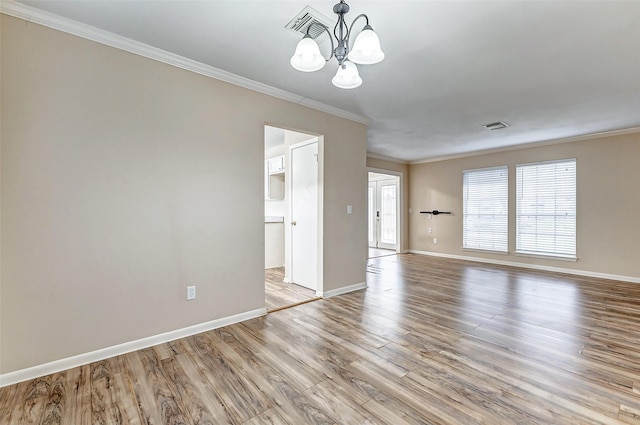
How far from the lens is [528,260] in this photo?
5863 mm

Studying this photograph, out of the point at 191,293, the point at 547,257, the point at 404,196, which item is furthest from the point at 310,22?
the point at 404,196

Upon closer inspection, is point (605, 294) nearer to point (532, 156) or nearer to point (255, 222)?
point (532, 156)

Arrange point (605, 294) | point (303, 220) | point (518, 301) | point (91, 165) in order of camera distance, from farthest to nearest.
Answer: point (303, 220), point (605, 294), point (518, 301), point (91, 165)

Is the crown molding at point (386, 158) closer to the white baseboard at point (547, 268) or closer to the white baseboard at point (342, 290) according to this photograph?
the white baseboard at point (547, 268)

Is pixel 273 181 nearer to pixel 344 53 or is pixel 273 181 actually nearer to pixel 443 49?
pixel 443 49

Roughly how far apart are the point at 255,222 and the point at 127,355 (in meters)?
1.55

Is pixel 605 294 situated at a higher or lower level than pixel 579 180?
lower

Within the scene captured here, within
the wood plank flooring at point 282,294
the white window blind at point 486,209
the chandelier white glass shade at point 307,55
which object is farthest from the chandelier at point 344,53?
the white window blind at point 486,209

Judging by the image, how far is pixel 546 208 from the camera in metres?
5.62

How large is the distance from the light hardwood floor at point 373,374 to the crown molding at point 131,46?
8.03ft

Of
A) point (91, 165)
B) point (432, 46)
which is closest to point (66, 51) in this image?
point (91, 165)

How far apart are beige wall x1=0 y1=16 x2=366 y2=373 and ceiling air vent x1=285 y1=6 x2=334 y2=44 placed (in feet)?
3.65

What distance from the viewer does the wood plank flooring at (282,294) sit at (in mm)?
3596

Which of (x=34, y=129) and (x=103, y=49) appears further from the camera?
(x=103, y=49)
